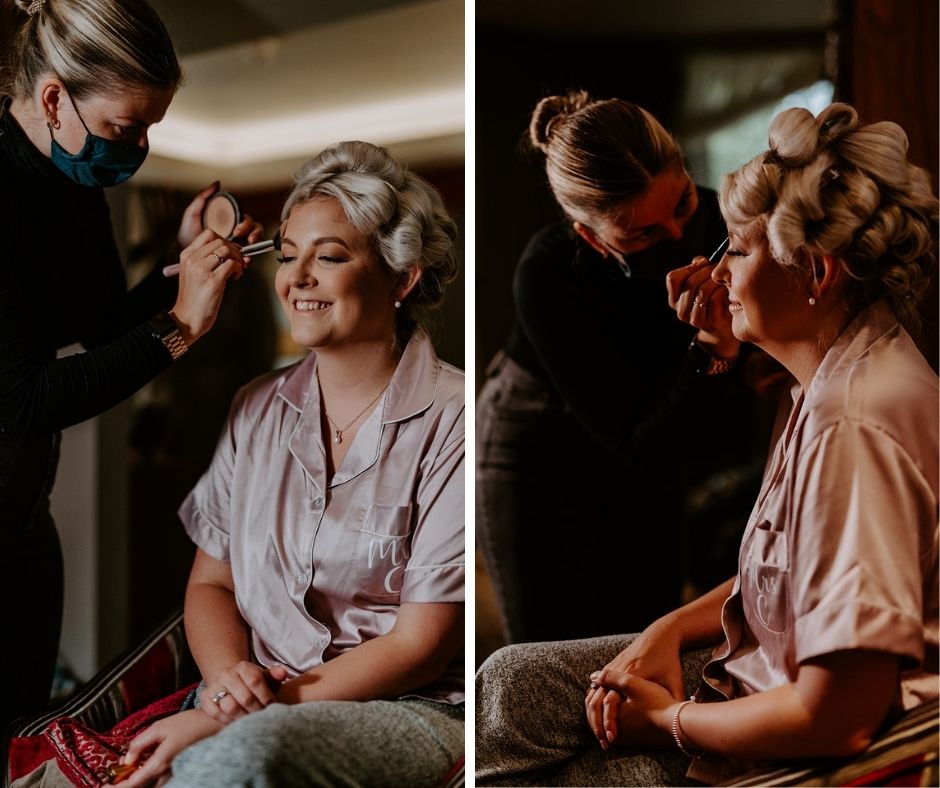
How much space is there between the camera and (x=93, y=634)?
1.96 meters

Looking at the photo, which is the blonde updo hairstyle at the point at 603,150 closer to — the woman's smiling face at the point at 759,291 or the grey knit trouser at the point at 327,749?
the woman's smiling face at the point at 759,291

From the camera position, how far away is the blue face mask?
1844mm

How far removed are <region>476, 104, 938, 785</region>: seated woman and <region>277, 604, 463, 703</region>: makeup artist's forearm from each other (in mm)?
133

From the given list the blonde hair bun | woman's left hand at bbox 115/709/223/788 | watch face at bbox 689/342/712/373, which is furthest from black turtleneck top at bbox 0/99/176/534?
watch face at bbox 689/342/712/373

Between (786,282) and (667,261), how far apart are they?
0.27 meters

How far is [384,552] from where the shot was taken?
1.74 m

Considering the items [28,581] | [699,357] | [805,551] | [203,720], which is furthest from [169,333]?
[805,551]

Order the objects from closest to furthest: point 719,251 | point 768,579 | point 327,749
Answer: point 327,749
point 768,579
point 719,251

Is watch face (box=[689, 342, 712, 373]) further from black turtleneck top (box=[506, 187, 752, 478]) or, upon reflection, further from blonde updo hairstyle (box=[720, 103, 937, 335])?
blonde updo hairstyle (box=[720, 103, 937, 335])

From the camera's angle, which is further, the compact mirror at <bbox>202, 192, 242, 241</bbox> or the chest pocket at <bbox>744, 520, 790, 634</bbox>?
the compact mirror at <bbox>202, 192, 242, 241</bbox>

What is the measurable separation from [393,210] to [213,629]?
0.97 m

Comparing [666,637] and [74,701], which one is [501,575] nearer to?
[666,637]

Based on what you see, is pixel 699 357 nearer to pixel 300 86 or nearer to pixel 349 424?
pixel 349 424

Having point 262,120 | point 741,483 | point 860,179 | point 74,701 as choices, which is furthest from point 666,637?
point 262,120
